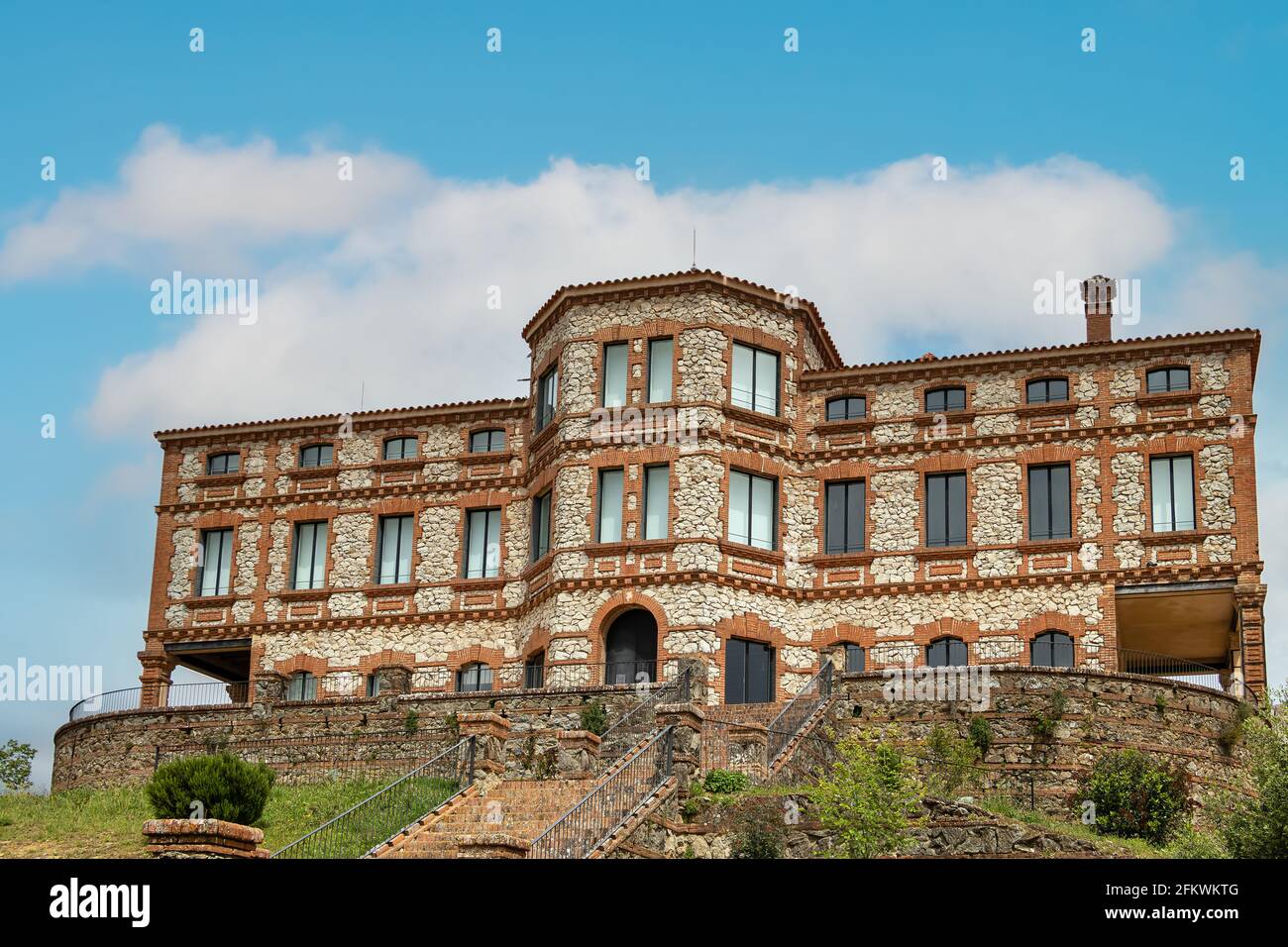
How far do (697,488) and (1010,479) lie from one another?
787 cm

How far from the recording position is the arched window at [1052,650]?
3984 centimetres

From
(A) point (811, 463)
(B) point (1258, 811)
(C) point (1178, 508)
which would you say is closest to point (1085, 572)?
(C) point (1178, 508)

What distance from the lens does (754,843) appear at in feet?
88.6

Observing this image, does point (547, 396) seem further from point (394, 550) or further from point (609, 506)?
point (394, 550)

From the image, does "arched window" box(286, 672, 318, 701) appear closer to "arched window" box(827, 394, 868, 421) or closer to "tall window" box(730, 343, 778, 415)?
"tall window" box(730, 343, 778, 415)

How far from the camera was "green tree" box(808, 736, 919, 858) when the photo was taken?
26.3 meters

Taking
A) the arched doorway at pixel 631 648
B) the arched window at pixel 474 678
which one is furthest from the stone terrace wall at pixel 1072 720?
the arched window at pixel 474 678

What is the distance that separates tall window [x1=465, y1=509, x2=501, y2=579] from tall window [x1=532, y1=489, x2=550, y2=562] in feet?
4.09

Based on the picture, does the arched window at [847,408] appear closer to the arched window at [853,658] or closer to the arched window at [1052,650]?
the arched window at [853,658]

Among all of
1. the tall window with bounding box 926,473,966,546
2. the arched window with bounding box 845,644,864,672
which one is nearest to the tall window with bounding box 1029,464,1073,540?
the tall window with bounding box 926,473,966,546

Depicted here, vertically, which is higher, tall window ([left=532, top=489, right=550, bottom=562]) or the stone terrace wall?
tall window ([left=532, top=489, right=550, bottom=562])

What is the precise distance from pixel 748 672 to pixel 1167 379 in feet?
41.9

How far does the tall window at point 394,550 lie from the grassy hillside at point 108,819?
10806 millimetres

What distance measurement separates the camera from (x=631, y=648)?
40938 millimetres
